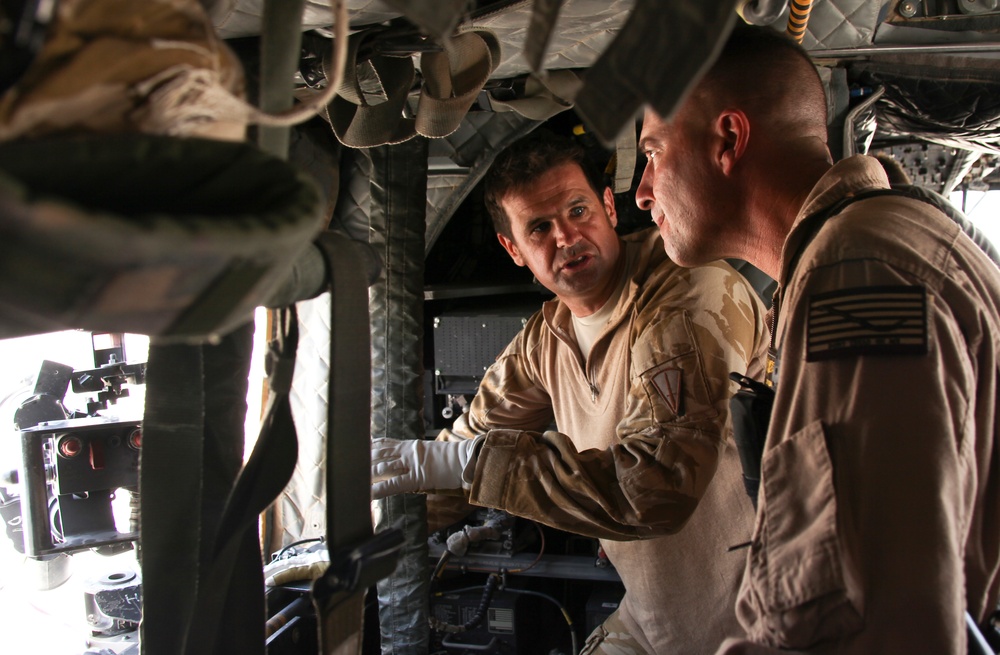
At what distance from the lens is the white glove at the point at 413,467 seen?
1.87m

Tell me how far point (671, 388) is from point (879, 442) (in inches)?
34.3

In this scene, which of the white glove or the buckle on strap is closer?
the buckle on strap

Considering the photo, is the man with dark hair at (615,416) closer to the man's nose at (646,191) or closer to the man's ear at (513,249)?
the man's ear at (513,249)

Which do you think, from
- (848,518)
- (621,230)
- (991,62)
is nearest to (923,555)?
(848,518)

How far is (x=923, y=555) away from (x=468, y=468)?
1153 millimetres

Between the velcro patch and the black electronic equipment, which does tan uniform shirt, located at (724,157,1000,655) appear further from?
the black electronic equipment

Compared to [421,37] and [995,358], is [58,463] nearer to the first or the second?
[421,37]

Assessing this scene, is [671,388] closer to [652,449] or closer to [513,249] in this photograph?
[652,449]

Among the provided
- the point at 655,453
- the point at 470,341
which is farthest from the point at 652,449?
the point at 470,341

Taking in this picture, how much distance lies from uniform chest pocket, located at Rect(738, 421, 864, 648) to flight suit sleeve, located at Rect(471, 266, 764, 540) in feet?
2.19

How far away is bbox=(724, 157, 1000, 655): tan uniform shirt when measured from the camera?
0.78m

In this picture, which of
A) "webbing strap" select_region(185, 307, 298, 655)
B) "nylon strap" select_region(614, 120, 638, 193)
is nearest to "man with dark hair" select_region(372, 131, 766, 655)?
"nylon strap" select_region(614, 120, 638, 193)

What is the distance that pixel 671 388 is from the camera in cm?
168

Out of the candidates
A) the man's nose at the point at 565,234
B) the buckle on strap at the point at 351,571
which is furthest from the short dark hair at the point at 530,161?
the buckle on strap at the point at 351,571
